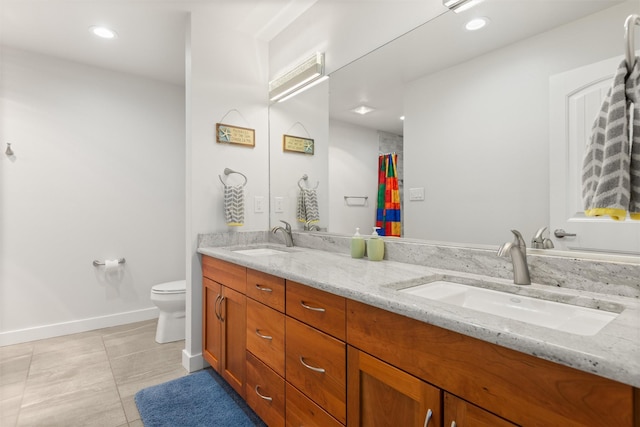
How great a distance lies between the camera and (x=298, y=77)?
228 cm

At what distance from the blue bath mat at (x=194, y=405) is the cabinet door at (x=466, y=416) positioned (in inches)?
47.4

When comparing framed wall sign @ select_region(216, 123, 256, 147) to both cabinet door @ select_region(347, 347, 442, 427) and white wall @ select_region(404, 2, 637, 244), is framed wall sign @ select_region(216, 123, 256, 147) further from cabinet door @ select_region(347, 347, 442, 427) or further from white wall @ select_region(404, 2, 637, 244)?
cabinet door @ select_region(347, 347, 442, 427)

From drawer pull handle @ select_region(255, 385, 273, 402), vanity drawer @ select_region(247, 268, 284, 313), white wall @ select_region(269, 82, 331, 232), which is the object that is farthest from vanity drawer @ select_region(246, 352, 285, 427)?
white wall @ select_region(269, 82, 331, 232)

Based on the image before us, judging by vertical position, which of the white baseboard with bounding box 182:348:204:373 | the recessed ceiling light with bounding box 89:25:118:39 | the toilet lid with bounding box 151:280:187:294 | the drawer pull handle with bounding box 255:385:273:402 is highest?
the recessed ceiling light with bounding box 89:25:118:39

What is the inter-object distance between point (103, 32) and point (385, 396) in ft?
9.89

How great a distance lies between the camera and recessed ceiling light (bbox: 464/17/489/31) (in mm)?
1310

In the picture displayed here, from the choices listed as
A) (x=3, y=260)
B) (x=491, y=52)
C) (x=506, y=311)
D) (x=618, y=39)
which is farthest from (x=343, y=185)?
(x=3, y=260)

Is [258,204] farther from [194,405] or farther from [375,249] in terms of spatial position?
[194,405]

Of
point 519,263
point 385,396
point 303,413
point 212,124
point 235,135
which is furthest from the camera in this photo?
point 235,135

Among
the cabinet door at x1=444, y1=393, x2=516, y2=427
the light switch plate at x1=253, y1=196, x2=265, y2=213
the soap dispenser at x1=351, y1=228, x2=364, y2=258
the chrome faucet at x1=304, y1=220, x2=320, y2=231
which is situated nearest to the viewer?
the cabinet door at x1=444, y1=393, x2=516, y2=427

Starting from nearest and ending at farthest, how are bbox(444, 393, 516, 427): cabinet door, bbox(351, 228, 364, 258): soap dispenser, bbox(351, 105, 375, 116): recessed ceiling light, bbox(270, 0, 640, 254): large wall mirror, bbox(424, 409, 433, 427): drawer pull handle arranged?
bbox(444, 393, 516, 427): cabinet door < bbox(424, 409, 433, 427): drawer pull handle < bbox(270, 0, 640, 254): large wall mirror < bbox(351, 228, 364, 258): soap dispenser < bbox(351, 105, 375, 116): recessed ceiling light

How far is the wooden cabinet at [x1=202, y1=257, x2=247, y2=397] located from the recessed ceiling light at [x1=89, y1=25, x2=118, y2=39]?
6.13 feet

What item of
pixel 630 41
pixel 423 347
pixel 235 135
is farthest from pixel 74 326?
pixel 630 41

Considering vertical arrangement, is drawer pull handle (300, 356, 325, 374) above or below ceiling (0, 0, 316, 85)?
below
